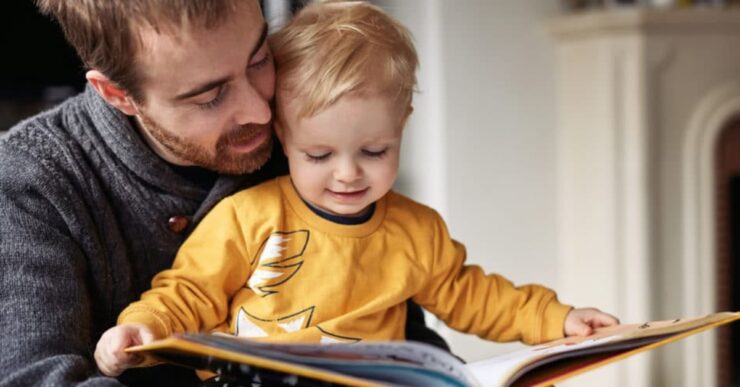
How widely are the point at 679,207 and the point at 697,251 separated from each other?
0.14 metres

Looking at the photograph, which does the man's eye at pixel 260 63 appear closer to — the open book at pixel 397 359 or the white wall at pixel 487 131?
the open book at pixel 397 359

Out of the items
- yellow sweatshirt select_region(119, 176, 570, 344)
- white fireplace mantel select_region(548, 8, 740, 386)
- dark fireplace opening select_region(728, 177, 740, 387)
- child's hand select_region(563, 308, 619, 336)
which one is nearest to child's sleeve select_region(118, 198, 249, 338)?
yellow sweatshirt select_region(119, 176, 570, 344)

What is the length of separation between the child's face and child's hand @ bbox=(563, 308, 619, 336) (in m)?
0.26

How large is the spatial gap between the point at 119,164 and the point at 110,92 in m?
0.08

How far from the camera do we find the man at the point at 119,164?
933 mm

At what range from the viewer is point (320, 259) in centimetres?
108

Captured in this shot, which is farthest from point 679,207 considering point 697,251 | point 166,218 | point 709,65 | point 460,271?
point 166,218

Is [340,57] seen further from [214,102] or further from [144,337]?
[144,337]

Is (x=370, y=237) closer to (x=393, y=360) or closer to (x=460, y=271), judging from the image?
(x=460, y=271)

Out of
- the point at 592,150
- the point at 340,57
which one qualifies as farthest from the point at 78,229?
the point at 592,150

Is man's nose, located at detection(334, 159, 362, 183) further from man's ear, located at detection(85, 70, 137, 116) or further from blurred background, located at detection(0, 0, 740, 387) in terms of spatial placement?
blurred background, located at detection(0, 0, 740, 387)

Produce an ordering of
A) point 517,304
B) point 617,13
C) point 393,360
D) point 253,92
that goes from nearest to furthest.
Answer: point 393,360 < point 253,92 < point 517,304 < point 617,13

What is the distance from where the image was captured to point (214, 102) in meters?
1.02

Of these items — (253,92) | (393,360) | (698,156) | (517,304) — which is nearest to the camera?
(393,360)
